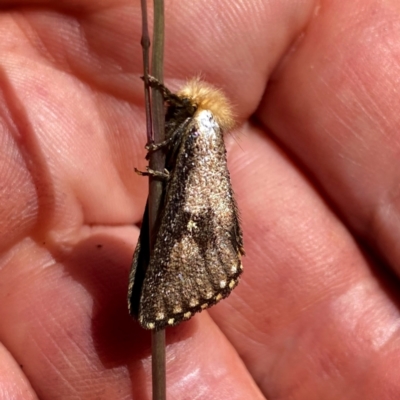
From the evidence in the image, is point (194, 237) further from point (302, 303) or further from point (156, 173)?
point (302, 303)

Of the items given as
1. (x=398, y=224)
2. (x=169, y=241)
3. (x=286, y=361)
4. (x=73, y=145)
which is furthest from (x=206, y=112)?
(x=286, y=361)

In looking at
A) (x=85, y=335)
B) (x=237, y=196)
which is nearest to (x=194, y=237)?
(x=85, y=335)

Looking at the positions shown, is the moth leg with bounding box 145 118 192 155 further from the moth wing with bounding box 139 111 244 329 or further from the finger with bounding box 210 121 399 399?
the finger with bounding box 210 121 399 399

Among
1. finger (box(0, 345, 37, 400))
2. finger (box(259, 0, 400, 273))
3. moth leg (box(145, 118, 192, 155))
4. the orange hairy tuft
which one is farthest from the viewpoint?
finger (box(259, 0, 400, 273))

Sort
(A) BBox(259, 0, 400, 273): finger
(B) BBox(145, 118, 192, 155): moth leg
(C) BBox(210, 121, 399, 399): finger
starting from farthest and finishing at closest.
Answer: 1. (C) BBox(210, 121, 399, 399): finger
2. (A) BBox(259, 0, 400, 273): finger
3. (B) BBox(145, 118, 192, 155): moth leg

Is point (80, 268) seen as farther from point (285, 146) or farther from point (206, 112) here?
point (285, 146)

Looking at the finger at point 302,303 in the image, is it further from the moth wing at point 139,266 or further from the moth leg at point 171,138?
the moth leg at point 171,138

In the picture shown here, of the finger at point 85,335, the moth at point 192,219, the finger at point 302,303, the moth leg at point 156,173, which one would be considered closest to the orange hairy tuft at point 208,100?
the moth at point 192,219

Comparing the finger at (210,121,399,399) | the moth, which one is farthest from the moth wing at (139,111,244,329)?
the finger at (210,121,399,399)
